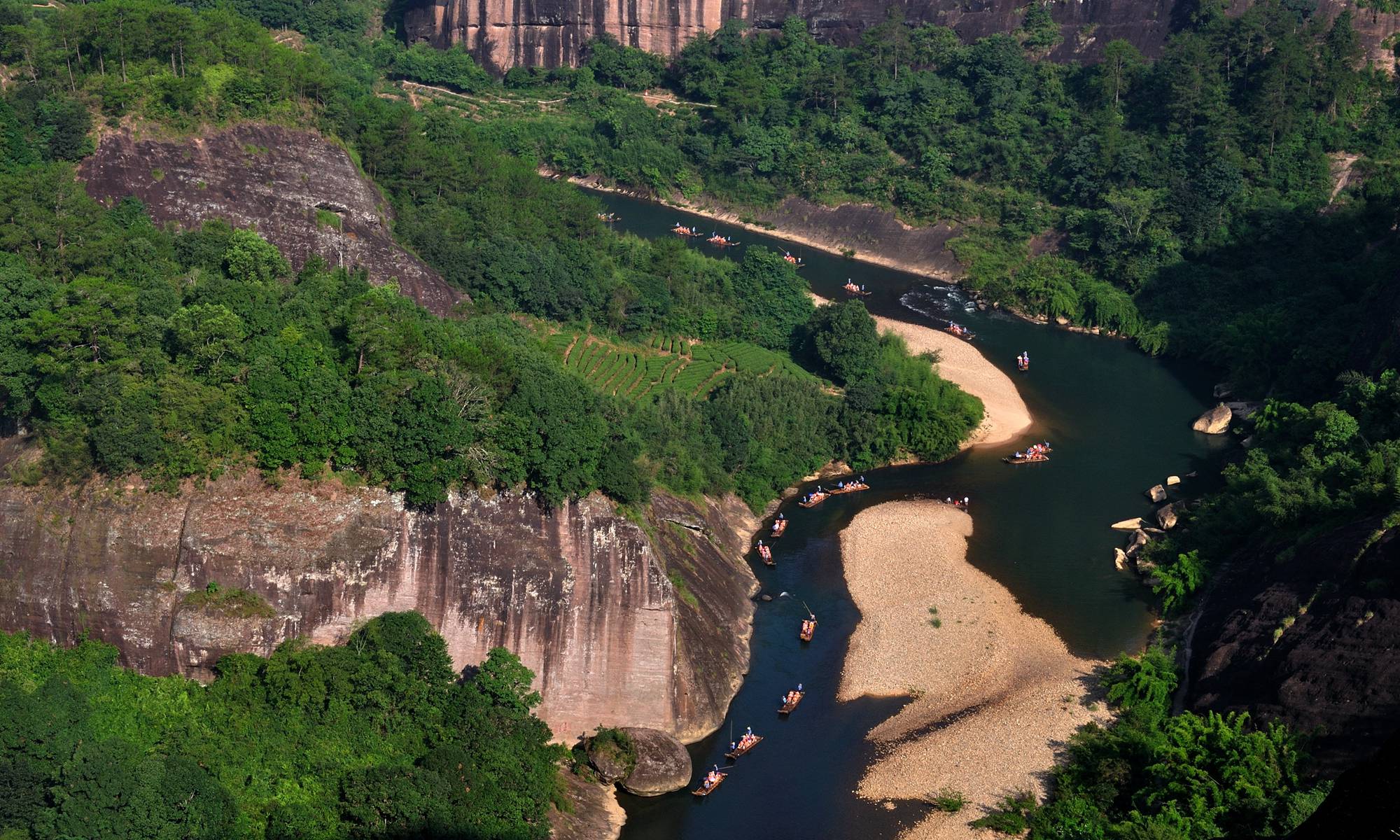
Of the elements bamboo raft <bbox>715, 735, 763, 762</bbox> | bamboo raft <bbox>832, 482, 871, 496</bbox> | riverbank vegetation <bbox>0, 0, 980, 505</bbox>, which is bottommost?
bamboo raft <bbox>715, 735, 763, 762</bbox>

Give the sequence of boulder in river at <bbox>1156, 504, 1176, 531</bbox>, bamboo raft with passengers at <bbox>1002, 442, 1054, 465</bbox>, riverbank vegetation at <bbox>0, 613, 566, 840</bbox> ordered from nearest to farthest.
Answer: riverbank vegetation at <bbox>0, 613, 566, 840</bbox>, boulder in river at <bbox>1156, 504, 1176, 531</bbox>, bamboo raft with passengers at <bbox>1002, 442, 1054, 465</bbox>

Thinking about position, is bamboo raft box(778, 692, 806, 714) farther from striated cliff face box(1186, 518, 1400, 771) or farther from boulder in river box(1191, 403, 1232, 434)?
boulder in river box(1191, 403, 1232, 434)

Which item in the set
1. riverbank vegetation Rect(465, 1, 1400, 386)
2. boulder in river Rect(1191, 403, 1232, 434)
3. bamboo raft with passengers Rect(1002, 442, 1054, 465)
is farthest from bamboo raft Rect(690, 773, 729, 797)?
riverbank vegetation Rect(465, 1, 1400, 386)

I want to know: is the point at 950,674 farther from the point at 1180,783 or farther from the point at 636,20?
the point at 636,20

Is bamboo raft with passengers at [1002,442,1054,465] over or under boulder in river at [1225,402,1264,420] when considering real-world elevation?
under

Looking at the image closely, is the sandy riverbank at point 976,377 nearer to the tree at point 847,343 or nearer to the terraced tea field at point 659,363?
the tree at point 847,343

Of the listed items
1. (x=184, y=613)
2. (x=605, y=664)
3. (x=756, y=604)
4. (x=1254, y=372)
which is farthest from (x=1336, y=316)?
(x=184, y=613)

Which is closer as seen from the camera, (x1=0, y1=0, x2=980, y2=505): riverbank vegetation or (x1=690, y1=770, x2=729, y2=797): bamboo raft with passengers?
(x1=690, y1=770, x2=729, y2=797): bamboo raft with passengers
